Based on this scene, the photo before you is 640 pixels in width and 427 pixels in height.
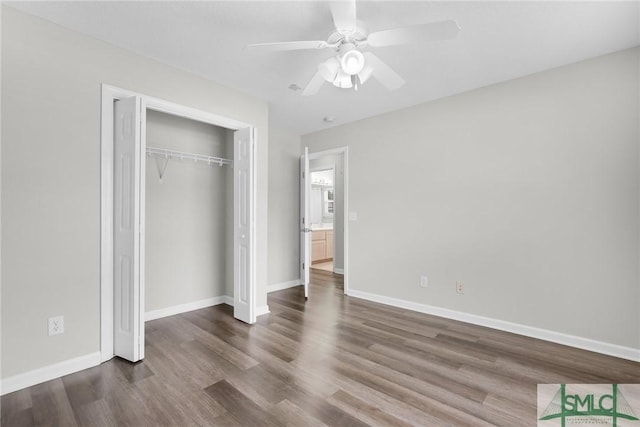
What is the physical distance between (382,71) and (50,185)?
8.51 ft

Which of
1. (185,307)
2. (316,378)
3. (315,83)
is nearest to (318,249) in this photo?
(185,307)

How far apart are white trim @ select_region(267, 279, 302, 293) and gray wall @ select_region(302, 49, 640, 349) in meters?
1.53

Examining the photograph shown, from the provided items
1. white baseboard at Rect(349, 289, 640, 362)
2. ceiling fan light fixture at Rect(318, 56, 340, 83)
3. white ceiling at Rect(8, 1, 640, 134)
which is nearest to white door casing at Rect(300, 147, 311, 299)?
white baseboard at Rect(349, 289, 640, 362)

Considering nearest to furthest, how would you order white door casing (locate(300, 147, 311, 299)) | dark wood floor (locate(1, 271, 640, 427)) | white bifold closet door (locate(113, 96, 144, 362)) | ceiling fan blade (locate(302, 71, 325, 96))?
dark wood floor (locate(1, 271, 640, 427))
ceiling fan blade (locate(302, 71, 325, 96))
white bifold closet door (locate(113, 96, 144, 362))
white door casing (locate(300, 147, 311, 299))

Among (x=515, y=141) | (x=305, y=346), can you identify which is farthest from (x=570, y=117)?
(x=305, y=346)

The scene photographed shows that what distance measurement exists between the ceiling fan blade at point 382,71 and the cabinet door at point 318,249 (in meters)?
5.11

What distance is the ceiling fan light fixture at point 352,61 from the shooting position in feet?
6.57

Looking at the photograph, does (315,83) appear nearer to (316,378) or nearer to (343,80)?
(343,80)

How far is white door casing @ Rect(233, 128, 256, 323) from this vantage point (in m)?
3.26

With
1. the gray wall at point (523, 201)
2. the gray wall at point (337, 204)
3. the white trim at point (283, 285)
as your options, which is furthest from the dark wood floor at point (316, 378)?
the gray wall at point (337, 204)

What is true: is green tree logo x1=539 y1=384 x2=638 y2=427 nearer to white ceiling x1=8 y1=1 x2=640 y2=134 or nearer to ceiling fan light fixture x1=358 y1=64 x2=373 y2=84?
ceiling fan light fixture x1=358 y1=64 x2=373 y2=84

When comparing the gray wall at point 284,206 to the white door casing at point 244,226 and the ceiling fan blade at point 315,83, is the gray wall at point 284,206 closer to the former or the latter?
the white door casing at point 244,226

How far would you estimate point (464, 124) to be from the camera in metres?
3.39

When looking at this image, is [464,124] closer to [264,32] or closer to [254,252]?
[264,32]
